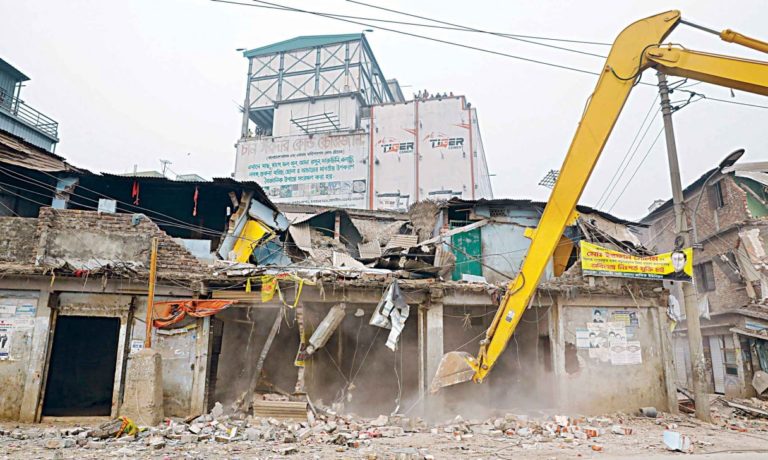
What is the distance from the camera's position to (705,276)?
21125 millimetres

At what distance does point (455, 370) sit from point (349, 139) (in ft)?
73.8

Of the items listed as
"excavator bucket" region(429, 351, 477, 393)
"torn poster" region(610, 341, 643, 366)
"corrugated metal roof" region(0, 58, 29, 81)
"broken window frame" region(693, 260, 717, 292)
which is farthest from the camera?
"corrugated metal roof" region(0, 58, 29, 81)

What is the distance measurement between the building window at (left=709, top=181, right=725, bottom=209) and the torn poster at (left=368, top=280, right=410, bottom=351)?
17.0m

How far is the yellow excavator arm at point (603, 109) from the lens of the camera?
7.52 meters

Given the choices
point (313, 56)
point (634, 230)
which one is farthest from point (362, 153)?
point (634, 230)

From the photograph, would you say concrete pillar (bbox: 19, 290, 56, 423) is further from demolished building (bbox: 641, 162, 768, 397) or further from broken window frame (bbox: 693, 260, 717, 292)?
Result: broken window frame (bbox: 693, 260, 717, 292)

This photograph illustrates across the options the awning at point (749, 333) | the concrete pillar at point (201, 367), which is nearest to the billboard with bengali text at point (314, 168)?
the concrete pillar at point (201, 367)

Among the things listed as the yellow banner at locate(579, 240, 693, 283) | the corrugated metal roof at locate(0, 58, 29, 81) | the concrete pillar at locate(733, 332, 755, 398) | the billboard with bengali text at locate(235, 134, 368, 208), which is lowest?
the concrete pillar at locate(733, 332, 755, 398)

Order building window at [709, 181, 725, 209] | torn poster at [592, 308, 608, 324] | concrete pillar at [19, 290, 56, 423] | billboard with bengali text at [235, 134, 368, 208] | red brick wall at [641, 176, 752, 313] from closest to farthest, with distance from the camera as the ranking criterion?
concrete pillar at [19, 290, 56, 423]
torn poster at [592, 308, 608, 324]
red brick wall at [641, 176, 752, 313]
building window at [709, 181, 725, 209]
billboard with bengali text at [235, 134, 368, 208]

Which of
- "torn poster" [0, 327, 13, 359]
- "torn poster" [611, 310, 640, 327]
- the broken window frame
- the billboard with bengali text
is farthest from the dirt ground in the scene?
the billboard with bengali text

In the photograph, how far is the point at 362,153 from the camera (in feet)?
95.8

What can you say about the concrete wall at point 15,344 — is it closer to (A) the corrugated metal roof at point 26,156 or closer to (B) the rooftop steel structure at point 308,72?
(A) the corrugated metal roof at point 26,156

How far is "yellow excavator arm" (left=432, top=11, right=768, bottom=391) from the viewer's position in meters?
7.52

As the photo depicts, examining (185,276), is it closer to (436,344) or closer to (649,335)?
(436,344)
